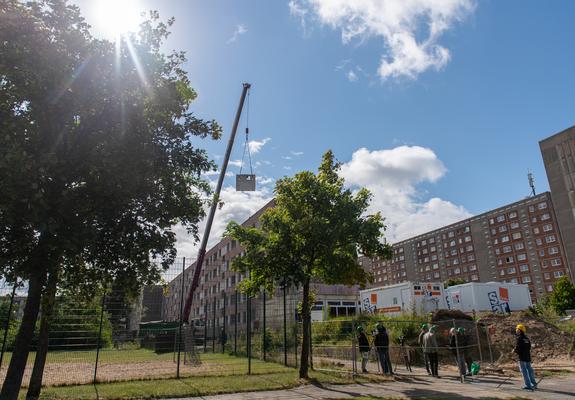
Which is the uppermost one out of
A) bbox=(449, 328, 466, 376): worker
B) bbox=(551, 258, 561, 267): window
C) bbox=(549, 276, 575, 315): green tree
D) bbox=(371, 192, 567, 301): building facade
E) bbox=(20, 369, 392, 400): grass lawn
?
bbox=(371, 192, 567, 301): building facade

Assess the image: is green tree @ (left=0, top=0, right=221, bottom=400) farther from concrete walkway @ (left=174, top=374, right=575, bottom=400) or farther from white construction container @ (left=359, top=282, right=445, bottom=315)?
white construction container @ (left=359, top=282, right=445, bottom=315)

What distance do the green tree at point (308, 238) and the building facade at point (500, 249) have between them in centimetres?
7890

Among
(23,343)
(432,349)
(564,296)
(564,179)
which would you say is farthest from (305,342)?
(564,179)

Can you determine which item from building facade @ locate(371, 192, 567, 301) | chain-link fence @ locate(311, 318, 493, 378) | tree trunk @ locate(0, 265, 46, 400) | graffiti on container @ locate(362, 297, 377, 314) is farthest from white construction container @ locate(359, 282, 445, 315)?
building facade @ locate(371, 192, 567, 301)

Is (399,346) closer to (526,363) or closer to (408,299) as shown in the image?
(526,363)

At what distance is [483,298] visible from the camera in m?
30.6

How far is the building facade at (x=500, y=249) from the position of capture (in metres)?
93.9

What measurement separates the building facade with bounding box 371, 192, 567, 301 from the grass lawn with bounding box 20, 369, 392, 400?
79.6m

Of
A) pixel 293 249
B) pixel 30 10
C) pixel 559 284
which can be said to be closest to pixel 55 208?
pixel 30 10

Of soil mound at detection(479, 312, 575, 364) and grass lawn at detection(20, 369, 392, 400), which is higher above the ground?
soil mound at detection(479, 312, 575, 364)

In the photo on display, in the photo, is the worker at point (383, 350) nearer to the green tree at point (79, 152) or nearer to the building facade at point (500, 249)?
the green tree at point (79, 152)

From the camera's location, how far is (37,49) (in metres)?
6.80

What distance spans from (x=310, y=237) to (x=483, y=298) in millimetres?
22225

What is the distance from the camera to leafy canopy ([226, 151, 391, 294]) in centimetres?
1377
